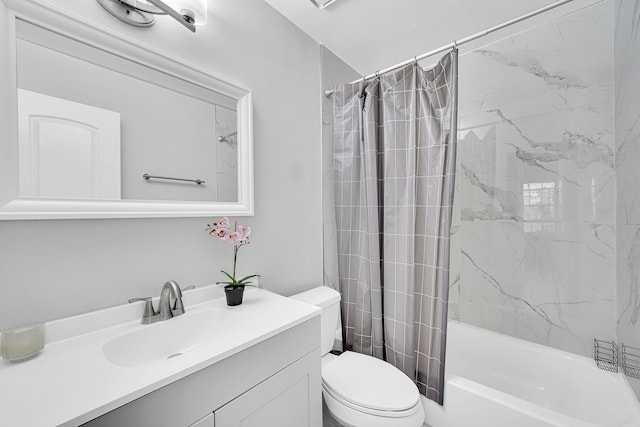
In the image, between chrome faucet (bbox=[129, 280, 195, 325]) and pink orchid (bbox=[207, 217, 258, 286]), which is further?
pink orchid (bbox=[207, 217, 258, 286])

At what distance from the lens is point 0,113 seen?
72cm

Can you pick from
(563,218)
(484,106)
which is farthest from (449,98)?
(563,218)

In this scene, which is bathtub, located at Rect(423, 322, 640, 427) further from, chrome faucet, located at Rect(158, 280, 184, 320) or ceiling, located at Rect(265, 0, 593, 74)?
ceiling, located at Rect(265, 0, 593, 74)

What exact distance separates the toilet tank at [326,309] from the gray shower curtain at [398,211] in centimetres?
21

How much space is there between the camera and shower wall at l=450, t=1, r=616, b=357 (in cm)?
150

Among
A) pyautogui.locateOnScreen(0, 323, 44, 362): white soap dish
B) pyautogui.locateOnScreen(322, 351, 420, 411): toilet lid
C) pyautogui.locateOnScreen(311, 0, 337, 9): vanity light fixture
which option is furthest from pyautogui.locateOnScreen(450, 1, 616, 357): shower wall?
pyautogui.locateOnScreen(0, 323, 44, 362): white soap dish

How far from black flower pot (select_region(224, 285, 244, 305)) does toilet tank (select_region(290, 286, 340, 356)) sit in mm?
437

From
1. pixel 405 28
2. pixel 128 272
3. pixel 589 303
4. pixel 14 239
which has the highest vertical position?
pixel 405 28

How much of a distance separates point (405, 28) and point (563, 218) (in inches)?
60.9

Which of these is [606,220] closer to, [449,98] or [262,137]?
[449,98]

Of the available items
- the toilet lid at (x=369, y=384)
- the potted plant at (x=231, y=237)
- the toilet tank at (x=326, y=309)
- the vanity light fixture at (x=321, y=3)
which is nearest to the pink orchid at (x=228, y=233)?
the potted plant at (x=231, y=237)

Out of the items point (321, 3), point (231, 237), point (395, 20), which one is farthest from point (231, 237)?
point (395, 20)

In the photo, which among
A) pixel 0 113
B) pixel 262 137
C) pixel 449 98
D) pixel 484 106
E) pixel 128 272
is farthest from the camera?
pixel 484 106

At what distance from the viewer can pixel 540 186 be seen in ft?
5.50
